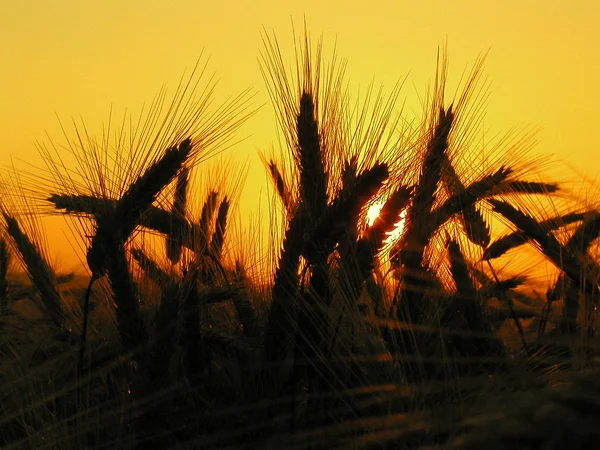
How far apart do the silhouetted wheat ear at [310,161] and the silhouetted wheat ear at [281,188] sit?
0.08m

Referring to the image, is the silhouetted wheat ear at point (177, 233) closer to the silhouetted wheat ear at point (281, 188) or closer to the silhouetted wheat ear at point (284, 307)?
the silhouetted wheat ear at point (281, 188)

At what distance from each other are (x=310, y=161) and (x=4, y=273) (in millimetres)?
1238

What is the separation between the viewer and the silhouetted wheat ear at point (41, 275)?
6.44ft

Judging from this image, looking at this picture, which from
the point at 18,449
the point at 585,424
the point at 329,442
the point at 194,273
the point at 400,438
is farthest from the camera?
the point at 194,273

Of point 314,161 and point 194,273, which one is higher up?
point 314,161

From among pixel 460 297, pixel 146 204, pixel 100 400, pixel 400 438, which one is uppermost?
pixel 146 204

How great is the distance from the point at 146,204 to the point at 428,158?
0.68m

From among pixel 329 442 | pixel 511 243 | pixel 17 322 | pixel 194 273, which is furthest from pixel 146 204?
pixel 511 243

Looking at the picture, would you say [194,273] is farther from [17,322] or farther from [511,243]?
[511,243]

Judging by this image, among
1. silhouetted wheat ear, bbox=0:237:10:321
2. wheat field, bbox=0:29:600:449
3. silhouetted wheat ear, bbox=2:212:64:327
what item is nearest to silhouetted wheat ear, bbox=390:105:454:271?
wheat field, bbox=0:29:600:449

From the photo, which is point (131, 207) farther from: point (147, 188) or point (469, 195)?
point (469, 195)

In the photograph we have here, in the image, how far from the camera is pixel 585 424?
70 cm

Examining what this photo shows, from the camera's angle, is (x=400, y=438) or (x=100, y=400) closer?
(x=400, y=438)

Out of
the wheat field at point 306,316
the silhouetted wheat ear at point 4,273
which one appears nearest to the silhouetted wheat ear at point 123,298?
the wheat field at point 306,316
